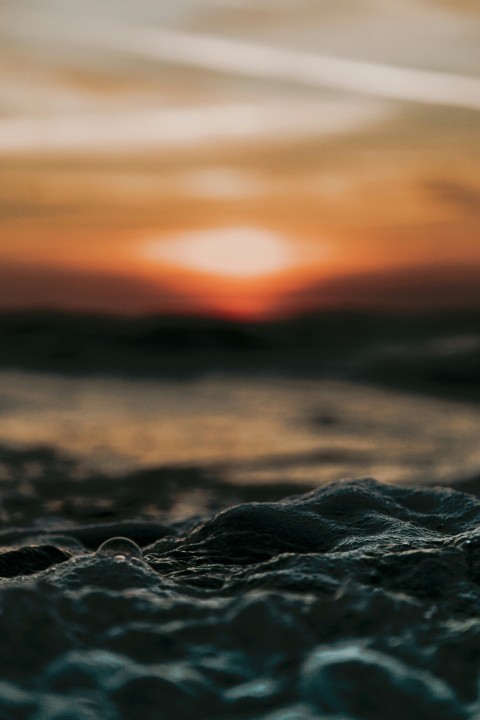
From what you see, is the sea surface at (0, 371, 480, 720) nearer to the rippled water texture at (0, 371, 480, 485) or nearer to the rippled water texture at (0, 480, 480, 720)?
the rippled water texture at (0, 480, 480, 720)

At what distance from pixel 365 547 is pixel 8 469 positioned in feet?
11.7

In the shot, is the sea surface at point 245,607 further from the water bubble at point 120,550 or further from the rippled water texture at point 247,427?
the rippled water texture at point 247,427

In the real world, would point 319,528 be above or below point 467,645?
above

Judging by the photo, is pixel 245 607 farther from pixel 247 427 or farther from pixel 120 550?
pixel 247 427

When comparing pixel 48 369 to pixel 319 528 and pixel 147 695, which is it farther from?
pixel 147 695

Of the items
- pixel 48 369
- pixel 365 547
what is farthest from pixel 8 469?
Answer: pixel 48 369

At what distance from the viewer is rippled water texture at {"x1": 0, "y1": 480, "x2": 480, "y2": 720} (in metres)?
2.24

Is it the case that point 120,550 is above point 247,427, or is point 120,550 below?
below

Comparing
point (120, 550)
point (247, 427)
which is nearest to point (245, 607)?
point (120, 550)

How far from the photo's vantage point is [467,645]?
247cm

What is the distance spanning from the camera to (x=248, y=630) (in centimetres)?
251

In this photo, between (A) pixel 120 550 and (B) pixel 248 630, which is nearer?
(B) pixel 248 630

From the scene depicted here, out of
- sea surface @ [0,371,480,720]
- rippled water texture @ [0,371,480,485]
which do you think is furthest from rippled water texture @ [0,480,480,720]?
rippled water texture @ [0,371,480,485]

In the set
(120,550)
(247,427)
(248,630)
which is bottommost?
(248,630)
